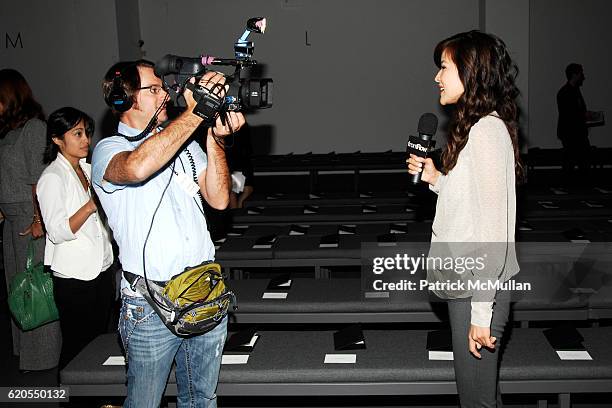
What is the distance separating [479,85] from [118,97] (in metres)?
1.05

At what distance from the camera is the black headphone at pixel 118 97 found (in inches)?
76.9

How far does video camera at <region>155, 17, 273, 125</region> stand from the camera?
71.2 inches

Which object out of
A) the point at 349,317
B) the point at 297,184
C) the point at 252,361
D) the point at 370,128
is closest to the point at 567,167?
the point at 370,128

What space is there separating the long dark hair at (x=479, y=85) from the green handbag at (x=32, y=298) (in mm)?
2165

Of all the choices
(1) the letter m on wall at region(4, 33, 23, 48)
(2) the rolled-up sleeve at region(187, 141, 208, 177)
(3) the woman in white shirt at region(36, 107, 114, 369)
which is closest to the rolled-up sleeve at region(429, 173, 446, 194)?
(2) the rolled-up sleeve at region(187, 141, 208, 177)

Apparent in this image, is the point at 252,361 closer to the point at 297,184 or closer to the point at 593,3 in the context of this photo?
the point at 297,184

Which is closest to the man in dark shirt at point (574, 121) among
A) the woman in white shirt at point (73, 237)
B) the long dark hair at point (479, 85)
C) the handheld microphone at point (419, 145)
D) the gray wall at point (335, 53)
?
the gray wall at point (335, 53)

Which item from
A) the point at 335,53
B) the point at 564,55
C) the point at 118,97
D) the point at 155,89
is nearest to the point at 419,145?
the point at 155,89

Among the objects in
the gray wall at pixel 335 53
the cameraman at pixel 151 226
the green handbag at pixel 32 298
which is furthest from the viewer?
the gray wall at pixel 335 53

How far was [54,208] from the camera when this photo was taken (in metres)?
2.86

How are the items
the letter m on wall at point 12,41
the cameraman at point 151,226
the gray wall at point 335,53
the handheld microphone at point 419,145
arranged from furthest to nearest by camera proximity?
the gray wall at point 335,53 → the letter m on wall at point 12,41 → the handheld microphone at point 419,145 → the cameraman at point 151,226

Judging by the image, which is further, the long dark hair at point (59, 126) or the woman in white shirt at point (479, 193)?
the long dark hair at point (59, 126)

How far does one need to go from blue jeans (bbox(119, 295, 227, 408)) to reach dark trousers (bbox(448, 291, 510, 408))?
0.72 metres

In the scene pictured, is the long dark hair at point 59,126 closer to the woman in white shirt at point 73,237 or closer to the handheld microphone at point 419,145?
the woman in white shirt at point 73,237
